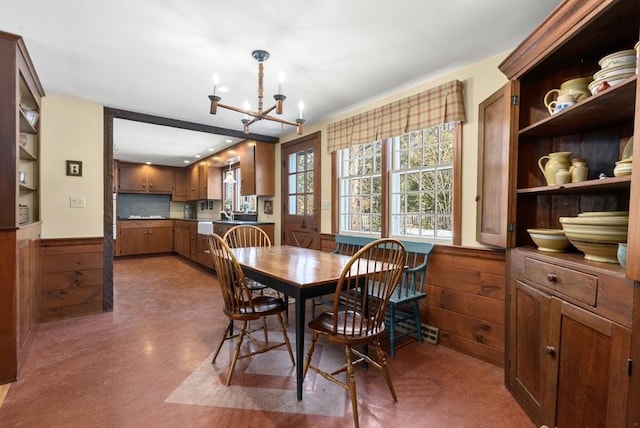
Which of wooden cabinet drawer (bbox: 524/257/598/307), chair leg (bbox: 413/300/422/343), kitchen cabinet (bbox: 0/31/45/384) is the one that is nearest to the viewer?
wooden cabinet drawer (bbox: 524/257/598/307)

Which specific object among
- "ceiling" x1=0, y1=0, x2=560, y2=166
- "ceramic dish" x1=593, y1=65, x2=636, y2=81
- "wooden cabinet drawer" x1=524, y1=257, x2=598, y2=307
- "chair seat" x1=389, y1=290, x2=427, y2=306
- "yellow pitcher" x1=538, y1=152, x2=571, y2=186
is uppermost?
"ceiling" x1=0, y1=0, x2=560, y2=166

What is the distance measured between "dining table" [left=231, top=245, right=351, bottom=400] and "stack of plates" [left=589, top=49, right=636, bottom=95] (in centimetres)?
155

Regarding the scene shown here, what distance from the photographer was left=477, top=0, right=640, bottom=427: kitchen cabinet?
1.11 meters

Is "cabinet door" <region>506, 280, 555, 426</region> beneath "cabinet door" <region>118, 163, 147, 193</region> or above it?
beneath

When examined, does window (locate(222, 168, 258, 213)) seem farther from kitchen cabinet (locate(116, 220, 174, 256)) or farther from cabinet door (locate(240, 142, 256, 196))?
kitchen cabinet (locate(116, 220, 174, 256))

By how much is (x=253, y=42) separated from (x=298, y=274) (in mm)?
1564

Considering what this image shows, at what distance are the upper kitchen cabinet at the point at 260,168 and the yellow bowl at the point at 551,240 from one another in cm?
358

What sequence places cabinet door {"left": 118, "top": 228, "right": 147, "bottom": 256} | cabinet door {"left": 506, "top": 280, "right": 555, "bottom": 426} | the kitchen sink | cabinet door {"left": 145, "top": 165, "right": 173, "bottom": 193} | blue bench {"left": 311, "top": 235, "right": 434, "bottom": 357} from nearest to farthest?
cabinet door {"left": 506, "top": 280, "right": 555, "bottom": 426} < blue bench {"left": 311, "top": 235, "right": 434, "bottom": 357} < the kitchen sink < cabinet door {"left": 118, "top": 228, "right": 147, "bottom": 256} < cabinet door {"left": 145, "top": 165, "right": 173, "bottom": 193}

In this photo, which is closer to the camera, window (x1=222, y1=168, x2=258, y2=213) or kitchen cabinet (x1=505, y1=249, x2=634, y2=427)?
kitchen cabinet (x1=505, y1=249, x2=634, y2=427)

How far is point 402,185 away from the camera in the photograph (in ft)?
9.75

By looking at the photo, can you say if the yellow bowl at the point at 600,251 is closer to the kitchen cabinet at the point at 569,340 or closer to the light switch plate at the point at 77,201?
the kitchen cabinet at the point at 569,340

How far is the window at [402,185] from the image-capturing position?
2.63 meters

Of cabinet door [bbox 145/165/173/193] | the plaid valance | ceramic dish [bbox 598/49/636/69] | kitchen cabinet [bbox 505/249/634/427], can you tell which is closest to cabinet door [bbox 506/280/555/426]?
kitchen cabinet [bbox 505/249/634/427]

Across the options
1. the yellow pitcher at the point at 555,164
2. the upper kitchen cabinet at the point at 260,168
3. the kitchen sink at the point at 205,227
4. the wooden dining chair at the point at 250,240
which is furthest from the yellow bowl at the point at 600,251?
the kitchen sink at the point at 205,227
